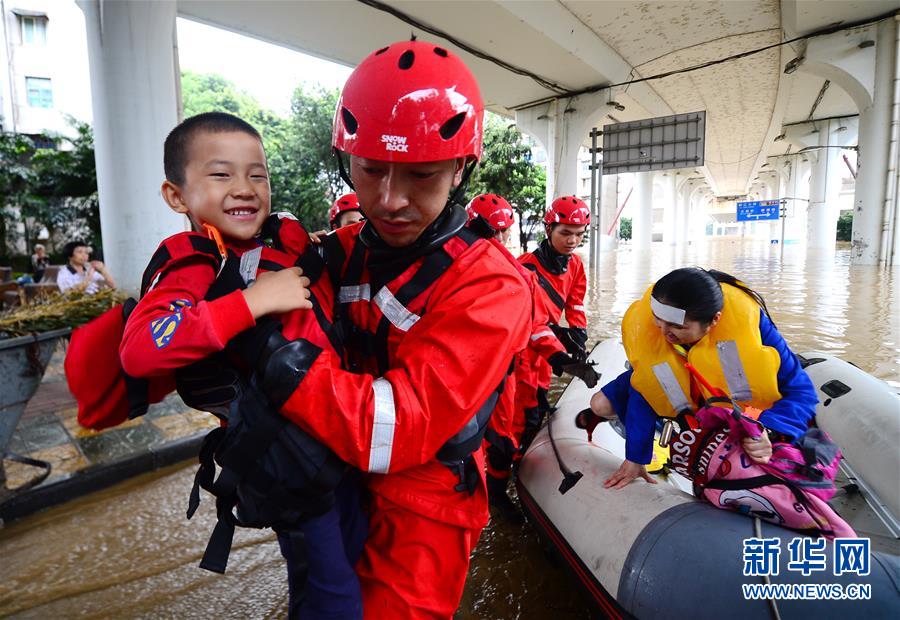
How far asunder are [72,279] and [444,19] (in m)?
8.07

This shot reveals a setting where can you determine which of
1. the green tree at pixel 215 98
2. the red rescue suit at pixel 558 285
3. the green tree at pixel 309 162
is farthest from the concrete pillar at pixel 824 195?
the green tree at pixel 215 98

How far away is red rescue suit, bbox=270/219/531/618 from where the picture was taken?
38.5 inches

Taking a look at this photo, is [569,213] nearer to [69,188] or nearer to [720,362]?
[720,362]

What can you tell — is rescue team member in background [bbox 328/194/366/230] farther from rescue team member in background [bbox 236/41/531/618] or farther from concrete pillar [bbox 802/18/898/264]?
concrete pillar [bbox 802/18/898/264]

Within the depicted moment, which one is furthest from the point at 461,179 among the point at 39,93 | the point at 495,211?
the point at 39,93

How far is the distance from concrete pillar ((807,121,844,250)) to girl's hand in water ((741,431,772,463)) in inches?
1059

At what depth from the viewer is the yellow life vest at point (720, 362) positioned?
6.82ft

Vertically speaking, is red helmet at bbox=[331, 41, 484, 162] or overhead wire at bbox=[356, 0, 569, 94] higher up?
overhead wire at bbox=[356, 0, 569, 94]

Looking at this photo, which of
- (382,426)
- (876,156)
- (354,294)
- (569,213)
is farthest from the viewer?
(876,156)

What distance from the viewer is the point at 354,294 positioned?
1359 millimetres

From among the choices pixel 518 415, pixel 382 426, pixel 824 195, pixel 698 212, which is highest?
pixel 698 212

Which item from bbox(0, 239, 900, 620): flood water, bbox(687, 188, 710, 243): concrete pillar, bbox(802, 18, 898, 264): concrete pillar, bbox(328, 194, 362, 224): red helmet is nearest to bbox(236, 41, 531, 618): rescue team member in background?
bbox(0, 239, 900, 620): flood water

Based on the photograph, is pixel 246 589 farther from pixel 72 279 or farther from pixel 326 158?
pixel 326 158

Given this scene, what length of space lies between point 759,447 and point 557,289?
249cm
